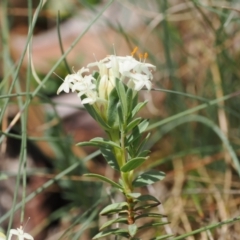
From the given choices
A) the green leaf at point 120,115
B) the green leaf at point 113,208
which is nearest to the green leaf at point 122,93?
the green leaf at point 120,115

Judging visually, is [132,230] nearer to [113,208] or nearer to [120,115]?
[113,208]

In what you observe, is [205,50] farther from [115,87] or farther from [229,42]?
[115,87]

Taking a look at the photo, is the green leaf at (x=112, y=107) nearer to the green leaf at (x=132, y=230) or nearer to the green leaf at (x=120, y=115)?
the green leaf at (x=120, y=115)

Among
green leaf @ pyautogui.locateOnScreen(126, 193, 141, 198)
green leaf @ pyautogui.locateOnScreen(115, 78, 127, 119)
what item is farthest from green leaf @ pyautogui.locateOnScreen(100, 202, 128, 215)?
green leaf @ pyautogui.locateOnScreen(115, 78, 127, 119)

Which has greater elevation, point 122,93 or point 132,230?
point 122,93

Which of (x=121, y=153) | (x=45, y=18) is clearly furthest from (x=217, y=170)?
(x=45, y=18)

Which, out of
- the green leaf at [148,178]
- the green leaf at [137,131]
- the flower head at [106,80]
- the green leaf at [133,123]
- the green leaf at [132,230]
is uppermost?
the flower head at [106,80]

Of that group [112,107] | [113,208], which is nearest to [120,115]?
[112,107]

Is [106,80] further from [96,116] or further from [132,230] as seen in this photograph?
[132,230]
